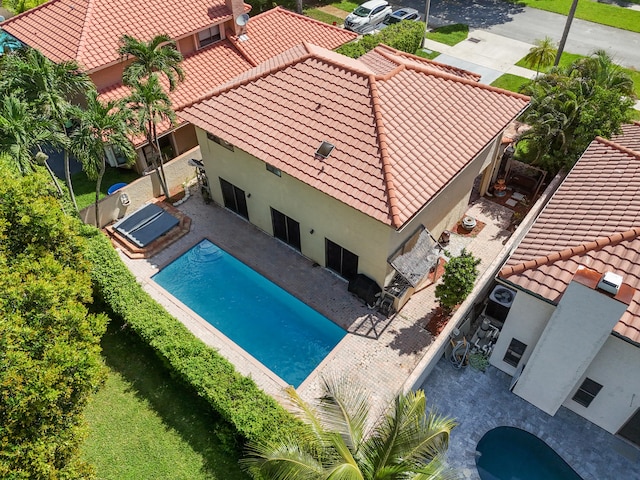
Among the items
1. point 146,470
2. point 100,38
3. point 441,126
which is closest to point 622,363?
point 441,126

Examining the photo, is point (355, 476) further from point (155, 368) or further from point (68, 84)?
point (68, 84)

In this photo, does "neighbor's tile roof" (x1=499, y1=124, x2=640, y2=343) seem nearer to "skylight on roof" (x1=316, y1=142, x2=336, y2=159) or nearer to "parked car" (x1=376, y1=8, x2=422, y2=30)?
"skylight on roof" (x1=316, y1=142, x2=336, y2=159)

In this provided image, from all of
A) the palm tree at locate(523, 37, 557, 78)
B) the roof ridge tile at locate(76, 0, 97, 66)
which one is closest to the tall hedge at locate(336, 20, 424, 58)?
the palm tree at locate(523, 37, 557, 78)

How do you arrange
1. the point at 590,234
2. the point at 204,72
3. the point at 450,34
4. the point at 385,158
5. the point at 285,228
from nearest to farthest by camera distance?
the point at 590,234
the point at 385,158
the point at 285,228
the point at 204,72
the point at 450,34

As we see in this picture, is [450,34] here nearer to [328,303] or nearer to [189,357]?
[328,303]

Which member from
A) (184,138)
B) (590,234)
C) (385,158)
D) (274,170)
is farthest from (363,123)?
(184,138)

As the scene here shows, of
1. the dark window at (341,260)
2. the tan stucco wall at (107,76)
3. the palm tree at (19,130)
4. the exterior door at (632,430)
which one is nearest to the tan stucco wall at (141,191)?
the tan stucco wall at (107,76)
